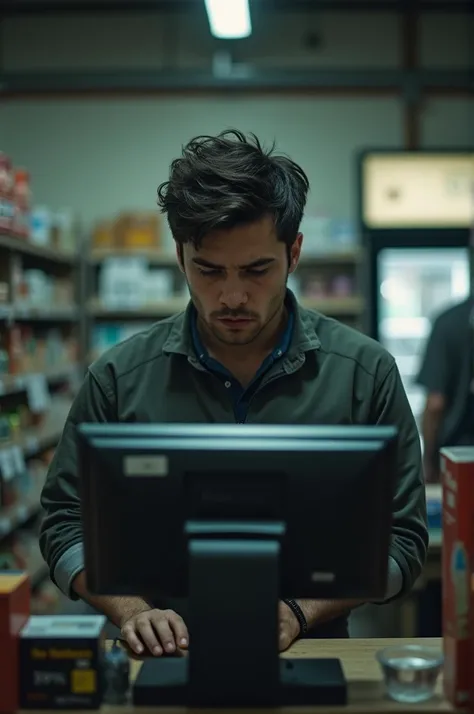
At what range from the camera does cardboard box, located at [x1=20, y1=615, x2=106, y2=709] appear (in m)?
1.51

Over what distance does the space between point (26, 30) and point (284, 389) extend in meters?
6.18

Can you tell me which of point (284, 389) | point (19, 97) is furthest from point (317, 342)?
point (19, 97)

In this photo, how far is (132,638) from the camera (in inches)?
70.9

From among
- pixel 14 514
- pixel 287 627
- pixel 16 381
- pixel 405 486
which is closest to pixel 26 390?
pixel 16 381

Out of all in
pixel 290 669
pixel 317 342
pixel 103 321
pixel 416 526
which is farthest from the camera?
pixel 103 321

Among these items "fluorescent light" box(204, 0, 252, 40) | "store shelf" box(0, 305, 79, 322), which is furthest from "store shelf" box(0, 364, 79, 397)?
"fluorescent light" box(204, 0, 252, 40)

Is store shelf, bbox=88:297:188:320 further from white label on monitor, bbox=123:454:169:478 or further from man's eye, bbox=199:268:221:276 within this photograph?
white label on monitor, bbox=123:454:169:478

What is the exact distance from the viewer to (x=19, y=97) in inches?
295

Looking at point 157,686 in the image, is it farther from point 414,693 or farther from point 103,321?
point 103,321

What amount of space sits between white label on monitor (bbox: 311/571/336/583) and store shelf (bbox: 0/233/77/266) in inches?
130

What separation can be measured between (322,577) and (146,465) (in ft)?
1.11

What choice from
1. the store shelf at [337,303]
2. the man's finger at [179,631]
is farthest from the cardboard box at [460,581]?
the store shelf at [337,303]

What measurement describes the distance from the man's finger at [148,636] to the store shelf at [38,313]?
9.40ft

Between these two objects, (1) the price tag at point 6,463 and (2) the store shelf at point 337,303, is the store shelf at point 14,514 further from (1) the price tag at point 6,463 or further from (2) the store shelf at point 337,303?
(2) the store shelf at point 337,303
